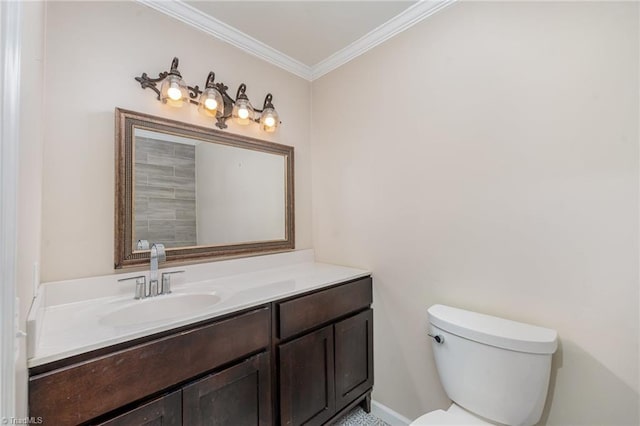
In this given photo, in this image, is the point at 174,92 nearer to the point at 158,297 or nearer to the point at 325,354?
the point at 158,297

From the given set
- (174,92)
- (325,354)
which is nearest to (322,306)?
(325,354)

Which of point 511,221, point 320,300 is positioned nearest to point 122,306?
point 320,300

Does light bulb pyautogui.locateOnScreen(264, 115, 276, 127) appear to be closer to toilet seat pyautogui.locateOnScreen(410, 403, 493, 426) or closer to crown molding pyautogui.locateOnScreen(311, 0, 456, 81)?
crown molding pyautogui.locateOnScreen(311, 0, 456, 81)

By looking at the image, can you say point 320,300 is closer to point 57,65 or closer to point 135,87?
point 135,87

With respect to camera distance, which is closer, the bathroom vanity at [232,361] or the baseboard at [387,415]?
the bathroom vanity at [232,361]

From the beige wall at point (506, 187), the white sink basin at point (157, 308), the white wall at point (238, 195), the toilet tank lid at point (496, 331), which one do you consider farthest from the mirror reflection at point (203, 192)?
the toilet tank lid at point (496, 331)

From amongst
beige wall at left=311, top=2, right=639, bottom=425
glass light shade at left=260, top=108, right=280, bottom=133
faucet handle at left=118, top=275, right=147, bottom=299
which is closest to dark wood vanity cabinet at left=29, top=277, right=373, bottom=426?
beige wall at left=311, top=2, right=639, bottom=425

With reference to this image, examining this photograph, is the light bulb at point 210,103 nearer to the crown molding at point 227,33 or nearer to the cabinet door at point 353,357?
the crown molding at point 227,33

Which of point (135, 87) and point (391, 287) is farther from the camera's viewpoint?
point (391, 287)

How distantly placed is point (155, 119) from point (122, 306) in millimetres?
930

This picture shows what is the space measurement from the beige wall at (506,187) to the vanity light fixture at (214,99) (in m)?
0.58

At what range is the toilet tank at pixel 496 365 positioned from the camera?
1.09 metres

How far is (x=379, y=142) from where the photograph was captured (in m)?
1.82

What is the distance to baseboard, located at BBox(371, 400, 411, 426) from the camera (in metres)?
1.67
